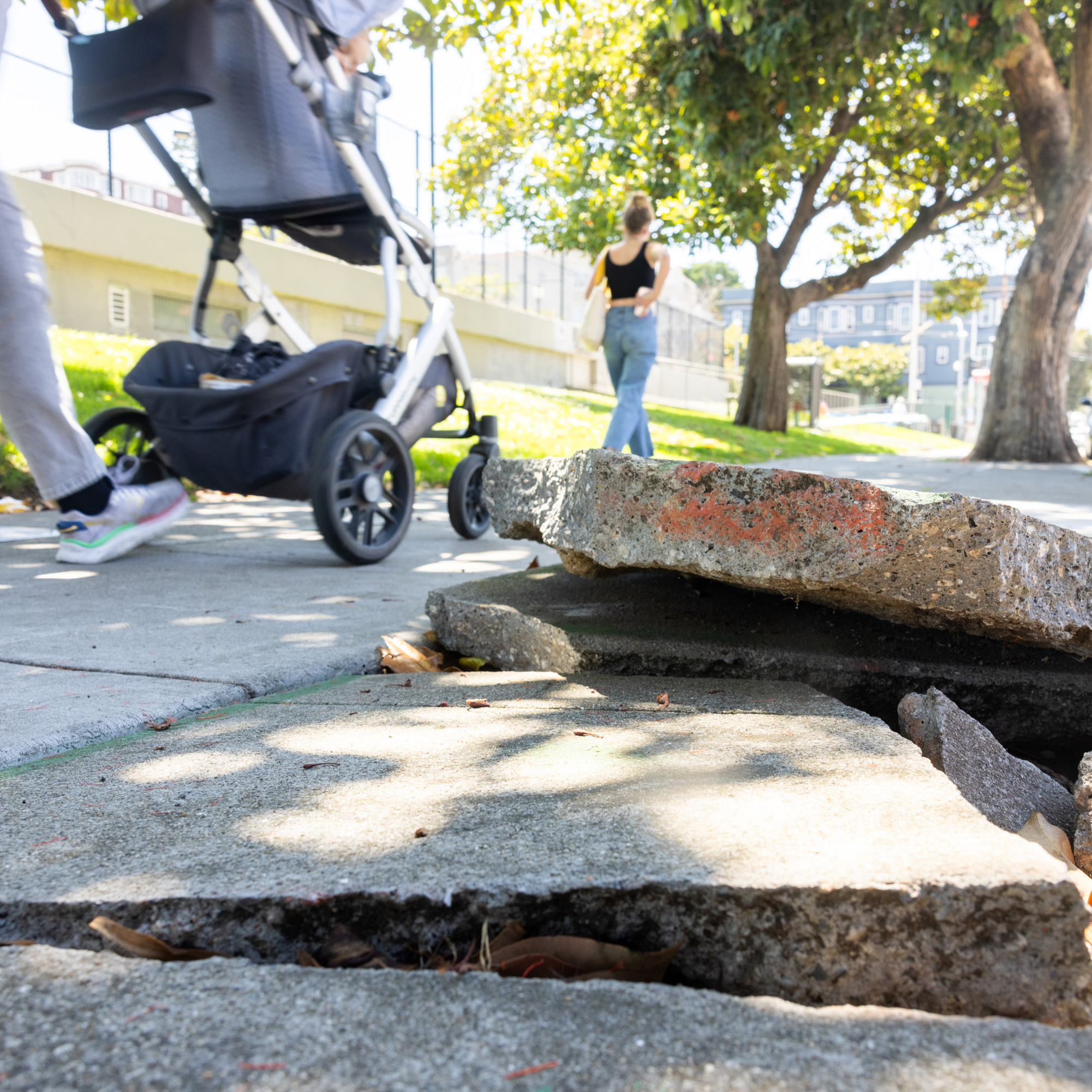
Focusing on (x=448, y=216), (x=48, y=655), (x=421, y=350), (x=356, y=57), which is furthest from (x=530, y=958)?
(x=448, y=216)

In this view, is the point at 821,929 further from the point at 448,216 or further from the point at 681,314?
the point at 681,314

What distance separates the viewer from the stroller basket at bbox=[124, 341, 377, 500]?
12.3ft

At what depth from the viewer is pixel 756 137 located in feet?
37.8

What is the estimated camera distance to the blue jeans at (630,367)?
695 cm

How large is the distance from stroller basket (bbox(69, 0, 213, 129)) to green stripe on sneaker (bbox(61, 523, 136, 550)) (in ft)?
5.38

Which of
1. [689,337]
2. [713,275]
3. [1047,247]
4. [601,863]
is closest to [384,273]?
[601,863]

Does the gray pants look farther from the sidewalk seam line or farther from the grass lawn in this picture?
the sidewalk seam line

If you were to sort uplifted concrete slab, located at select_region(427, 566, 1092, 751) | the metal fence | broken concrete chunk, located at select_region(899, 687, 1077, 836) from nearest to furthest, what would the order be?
broken concrete chunk, located at select_region(899, 687, 1077, 836) < uplifted concrete slab, located at select_region(427, 566, 1092, 751) < the metal fence

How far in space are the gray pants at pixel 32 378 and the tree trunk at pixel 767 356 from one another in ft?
53.6

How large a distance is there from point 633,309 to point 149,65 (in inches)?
159

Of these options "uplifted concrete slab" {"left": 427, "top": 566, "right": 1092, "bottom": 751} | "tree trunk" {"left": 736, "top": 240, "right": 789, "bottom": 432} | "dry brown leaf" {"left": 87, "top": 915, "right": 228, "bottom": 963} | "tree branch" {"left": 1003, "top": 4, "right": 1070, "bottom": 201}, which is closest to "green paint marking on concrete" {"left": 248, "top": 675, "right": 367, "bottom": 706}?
"uplifted concrete slab" {"left": 427, "top": 566, "right": 1092, "bottom": 751}

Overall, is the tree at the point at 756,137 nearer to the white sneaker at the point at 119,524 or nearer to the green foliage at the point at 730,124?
the green foliage at the point at 730,124

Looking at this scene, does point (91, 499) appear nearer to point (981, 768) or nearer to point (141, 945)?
point (141, 945)

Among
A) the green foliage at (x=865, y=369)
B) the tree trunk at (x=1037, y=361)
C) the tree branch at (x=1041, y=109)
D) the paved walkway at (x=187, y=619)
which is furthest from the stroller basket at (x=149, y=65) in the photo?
the green foliage at (x=865, y=369)
